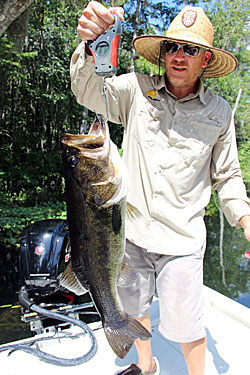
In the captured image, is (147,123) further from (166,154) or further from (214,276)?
(214,276)

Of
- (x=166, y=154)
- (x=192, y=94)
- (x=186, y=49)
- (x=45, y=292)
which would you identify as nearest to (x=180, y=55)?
(x=186, y=49)

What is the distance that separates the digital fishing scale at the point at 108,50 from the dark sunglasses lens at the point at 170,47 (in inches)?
24.0

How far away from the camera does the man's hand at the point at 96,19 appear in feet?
4.35

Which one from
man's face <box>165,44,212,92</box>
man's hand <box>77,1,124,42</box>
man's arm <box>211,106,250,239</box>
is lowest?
man's arm <box>211,106,250,239</box>

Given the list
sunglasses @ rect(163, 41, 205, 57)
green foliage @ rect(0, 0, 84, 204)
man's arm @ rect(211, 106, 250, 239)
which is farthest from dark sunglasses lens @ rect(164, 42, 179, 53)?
green foliage @ rect(0, 0, 84, 204)

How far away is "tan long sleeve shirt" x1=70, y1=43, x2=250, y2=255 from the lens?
6.21ft

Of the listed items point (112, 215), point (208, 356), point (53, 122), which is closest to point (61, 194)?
point (53, 122)

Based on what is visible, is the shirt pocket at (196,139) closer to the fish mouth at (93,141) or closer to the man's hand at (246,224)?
the man's hand at (246,224)

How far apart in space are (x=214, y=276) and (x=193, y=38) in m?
7.42

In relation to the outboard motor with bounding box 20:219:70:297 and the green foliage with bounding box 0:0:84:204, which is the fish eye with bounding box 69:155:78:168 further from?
the green foliage with bounding box 0:0:84:204

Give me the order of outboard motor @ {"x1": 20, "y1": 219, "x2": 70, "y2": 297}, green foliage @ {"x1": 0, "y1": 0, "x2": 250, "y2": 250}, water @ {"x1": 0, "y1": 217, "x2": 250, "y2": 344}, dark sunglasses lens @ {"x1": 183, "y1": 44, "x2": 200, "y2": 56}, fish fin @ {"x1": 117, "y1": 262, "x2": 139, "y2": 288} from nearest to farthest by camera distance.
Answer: fish fin @ {"x1": 117, "y1": 262, "x2": 139, "y2": 288} < dark sunglasses lens @ {"x1": 183, "y1": 44, "x2": 200, "y2": 56} < outboard motor @ {"x1": 20, "y1": 219, "x2": 70, "y2": 297} < water @ {"x1": 0, "y1": 217, "x2": 250, "y2": 344} < green foliage @ {"x1": 0, "y1": 0, "x2": 250, "y2": 250}

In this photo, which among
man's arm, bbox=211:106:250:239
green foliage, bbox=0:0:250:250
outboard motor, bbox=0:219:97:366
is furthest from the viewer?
green foliage, bbox=0:0:250:250

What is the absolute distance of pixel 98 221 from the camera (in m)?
1.46

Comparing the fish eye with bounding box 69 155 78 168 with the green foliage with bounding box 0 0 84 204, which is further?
the green foliage with bounding box 0 0 84 204
